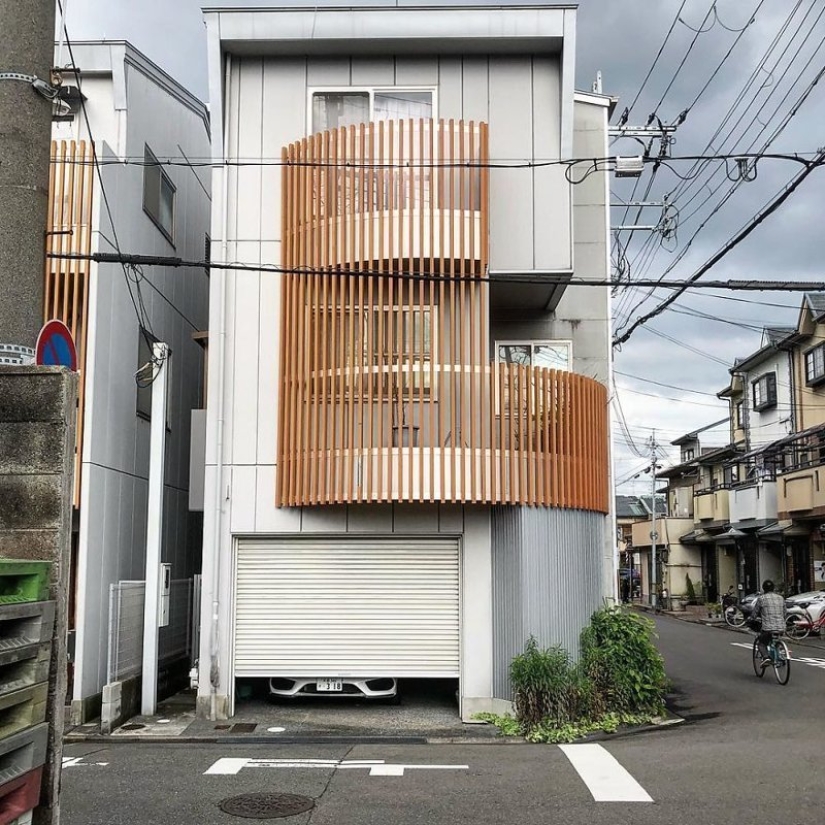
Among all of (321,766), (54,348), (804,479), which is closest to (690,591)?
(804,479)

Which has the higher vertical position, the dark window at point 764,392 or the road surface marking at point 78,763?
the dark window at point 764,392

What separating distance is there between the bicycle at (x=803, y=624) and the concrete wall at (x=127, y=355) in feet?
59.0

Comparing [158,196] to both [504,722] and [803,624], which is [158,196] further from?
[803,624]

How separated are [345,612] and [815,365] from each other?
25265mm

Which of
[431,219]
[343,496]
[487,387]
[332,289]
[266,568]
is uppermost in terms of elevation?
[431,219]

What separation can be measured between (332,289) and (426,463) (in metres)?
2.70

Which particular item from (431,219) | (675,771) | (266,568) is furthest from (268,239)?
(675,771)

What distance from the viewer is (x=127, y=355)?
569 inches

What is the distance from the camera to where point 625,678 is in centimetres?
1233

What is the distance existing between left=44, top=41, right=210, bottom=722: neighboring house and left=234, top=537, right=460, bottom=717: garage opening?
5.64 ft

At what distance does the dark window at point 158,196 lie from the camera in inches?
601

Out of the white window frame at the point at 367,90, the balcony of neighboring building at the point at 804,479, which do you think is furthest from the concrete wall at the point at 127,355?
the balcony of neighboring building at the point at 804,479

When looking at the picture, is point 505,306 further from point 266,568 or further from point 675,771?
point 675,771

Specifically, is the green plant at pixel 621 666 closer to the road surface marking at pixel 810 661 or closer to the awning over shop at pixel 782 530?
the road surface marking at pixel 810 661
